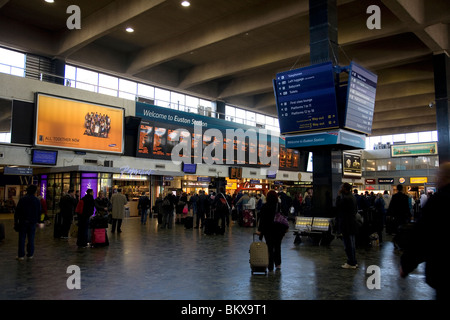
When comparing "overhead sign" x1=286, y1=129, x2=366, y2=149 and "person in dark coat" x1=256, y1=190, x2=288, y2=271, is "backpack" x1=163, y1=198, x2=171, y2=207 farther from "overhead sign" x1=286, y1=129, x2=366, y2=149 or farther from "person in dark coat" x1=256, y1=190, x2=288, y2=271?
"person in dark coat" x1=256, y1=190, x2=288, y2=271

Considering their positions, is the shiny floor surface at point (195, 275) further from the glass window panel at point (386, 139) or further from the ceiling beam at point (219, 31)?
the glass window panel at point (386, 139)

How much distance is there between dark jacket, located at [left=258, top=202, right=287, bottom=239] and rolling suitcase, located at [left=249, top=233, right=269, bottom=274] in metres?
0.35

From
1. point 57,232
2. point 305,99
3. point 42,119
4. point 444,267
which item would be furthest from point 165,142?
point 444,267

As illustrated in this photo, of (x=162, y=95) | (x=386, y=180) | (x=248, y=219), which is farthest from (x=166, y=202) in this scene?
(x=386, y=180)

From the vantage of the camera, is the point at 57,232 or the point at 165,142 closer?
the point at 57,232

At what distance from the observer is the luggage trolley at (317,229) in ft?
34.8

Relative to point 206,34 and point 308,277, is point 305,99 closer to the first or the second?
point 308,277

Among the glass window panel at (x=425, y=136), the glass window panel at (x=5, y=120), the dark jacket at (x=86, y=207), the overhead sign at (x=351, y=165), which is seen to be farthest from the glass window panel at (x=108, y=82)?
the glass window panel at (x=425, y=136)

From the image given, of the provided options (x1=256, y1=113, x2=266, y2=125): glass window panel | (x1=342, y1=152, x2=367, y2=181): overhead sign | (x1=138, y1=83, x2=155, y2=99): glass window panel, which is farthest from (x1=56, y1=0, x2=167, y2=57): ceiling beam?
(x1=342, y1=152, x2=367, y2=181): overhead sign

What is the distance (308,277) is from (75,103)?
1615 cm

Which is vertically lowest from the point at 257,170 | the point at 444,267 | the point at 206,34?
the point at 444,267

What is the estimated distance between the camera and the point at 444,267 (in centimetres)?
247

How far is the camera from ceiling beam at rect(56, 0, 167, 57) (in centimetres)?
1630

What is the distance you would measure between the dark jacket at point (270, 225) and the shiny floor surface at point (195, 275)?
705mm
